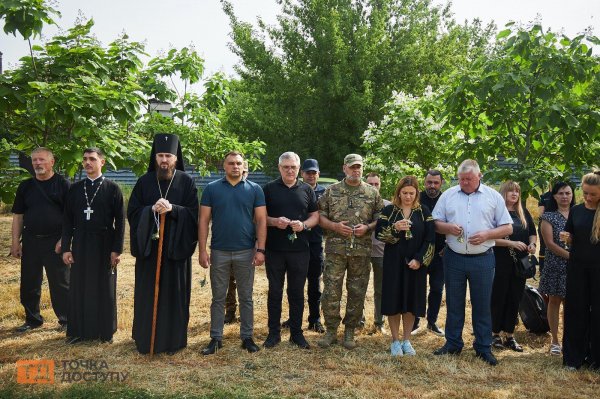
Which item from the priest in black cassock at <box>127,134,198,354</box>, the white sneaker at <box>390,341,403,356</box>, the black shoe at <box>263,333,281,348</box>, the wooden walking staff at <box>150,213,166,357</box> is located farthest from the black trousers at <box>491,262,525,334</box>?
the wooden walking staff at <box>150,213,166,357</box>

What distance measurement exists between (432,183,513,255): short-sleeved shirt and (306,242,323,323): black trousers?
1.68 m

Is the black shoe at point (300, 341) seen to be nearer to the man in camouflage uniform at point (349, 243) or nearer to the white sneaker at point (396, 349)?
the man in camouflage uniform at point (349, 243)

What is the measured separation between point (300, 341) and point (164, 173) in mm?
2341

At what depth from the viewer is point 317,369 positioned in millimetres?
5531

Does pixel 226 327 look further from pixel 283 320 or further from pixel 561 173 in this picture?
pixel 561 173

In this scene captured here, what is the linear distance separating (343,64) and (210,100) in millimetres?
7887

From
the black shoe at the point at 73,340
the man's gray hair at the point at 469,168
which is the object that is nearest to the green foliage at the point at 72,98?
the black shoe at the point at 73,340

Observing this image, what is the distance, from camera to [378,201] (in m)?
6.29

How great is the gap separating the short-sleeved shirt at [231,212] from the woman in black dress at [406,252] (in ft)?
4.46

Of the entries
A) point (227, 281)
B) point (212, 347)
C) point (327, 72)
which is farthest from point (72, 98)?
point (327, 72)

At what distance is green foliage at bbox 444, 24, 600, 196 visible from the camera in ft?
19.3

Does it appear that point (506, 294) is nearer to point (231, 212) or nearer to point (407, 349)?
point (407, 349)

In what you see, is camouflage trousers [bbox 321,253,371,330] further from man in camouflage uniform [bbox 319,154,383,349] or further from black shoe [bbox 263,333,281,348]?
black shoe [bbox 263,333,281,348]

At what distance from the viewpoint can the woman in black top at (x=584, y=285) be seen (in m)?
5.50
